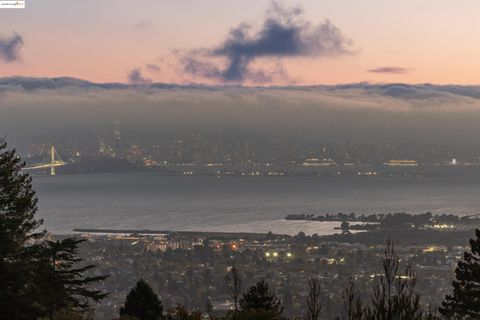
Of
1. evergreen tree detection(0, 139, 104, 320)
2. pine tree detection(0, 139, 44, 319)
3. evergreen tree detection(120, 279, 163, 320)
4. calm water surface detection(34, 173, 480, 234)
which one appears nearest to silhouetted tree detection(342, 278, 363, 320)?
pine tree detection(0, 139, 44, 319)

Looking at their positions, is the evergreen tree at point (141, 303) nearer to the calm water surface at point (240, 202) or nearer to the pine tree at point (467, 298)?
the pine tree at point (467, 298)

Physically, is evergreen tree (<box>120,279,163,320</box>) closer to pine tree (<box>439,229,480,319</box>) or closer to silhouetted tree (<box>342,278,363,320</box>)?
pine tree (<box>439,229,480,319</box>)

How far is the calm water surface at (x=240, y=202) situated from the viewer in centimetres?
9131

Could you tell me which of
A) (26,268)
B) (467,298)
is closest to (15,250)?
(26,268)

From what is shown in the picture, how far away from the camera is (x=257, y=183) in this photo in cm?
17412

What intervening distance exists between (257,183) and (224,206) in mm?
59625

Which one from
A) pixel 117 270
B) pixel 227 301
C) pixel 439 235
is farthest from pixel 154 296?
pixel 439 235

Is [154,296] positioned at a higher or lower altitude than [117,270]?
higher

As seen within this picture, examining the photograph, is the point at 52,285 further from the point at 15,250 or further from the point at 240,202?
the point at 240,202

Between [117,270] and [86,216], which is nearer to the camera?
[117,270]

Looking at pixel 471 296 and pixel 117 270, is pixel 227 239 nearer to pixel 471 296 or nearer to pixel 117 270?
pixel 117 270

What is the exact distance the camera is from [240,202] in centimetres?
12225

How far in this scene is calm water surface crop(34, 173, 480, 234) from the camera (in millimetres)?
91312

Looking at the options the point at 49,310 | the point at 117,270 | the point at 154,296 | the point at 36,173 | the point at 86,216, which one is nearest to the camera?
the point at 49,310
